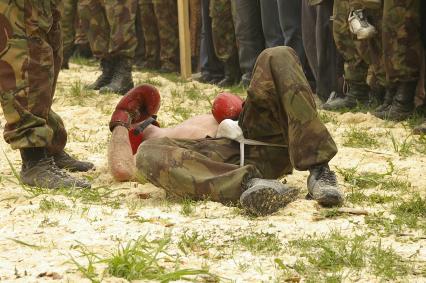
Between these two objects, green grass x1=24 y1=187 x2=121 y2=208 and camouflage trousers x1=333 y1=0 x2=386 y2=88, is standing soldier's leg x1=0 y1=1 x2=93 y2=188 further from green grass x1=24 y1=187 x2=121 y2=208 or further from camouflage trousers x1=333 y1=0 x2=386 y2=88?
camouflage trousers x1=333 y1=0 x2=386 y2=88

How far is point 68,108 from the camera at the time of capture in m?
7.14

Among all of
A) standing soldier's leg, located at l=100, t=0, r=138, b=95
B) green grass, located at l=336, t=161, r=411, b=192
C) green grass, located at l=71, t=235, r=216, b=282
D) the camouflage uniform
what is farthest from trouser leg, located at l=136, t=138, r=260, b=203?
the camouflage uniform

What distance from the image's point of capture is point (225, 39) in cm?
861

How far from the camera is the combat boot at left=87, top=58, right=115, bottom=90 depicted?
806cm

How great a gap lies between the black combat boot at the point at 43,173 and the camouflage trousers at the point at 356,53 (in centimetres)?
275

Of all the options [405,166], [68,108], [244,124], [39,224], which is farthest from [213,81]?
[39,224]

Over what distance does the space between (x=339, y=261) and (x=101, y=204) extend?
1.35 m

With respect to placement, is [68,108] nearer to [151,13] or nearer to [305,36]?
[305,36]

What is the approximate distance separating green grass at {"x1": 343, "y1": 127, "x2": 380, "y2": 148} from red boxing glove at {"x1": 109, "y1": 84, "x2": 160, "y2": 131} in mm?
1456

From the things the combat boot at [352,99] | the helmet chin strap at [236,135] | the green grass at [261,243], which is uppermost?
the helmet chin strap at [236,135]

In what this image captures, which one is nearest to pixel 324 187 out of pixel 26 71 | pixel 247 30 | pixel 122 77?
pixel 26 71

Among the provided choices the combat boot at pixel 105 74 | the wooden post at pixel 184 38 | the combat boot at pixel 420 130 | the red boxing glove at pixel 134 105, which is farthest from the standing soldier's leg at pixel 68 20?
the red boxing glove at pixel 134 105

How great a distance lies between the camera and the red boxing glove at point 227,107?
436 centimetres

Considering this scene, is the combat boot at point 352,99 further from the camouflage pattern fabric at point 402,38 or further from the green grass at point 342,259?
the green grass at point 342,259
